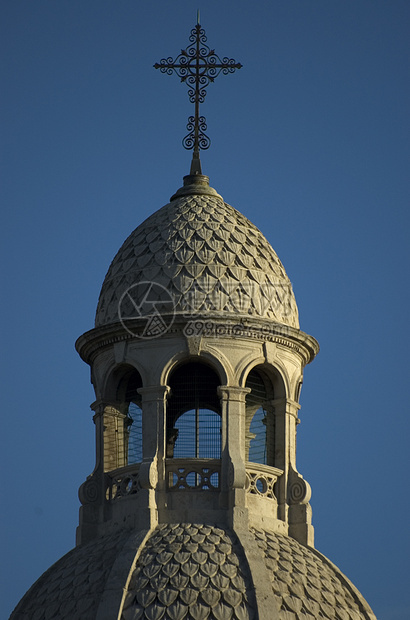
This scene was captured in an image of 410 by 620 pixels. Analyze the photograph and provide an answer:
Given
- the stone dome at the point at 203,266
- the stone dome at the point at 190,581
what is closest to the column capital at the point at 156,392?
Answer: the stone dome at the point at 203,266

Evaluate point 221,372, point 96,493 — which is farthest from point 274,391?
point 96,493

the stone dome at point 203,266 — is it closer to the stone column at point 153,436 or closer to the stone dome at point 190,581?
the stone column at point 153,436

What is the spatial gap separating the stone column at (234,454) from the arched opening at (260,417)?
1.20 m

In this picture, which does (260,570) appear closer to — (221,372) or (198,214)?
(221,372)

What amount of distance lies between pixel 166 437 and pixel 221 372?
6.36 feet

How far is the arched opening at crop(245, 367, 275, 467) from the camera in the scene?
1555 inches

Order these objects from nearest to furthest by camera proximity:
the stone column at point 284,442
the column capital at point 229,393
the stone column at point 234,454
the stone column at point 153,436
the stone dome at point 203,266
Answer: the stone column at point 234,454
the stone column at point 153,436
the column capital at point 229,393
the stone dome at point 203,266
the stone column at point 284,442

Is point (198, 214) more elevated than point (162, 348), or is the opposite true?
point (198, 214)

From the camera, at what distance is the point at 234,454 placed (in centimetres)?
3791

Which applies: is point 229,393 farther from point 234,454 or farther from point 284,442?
point 284,442

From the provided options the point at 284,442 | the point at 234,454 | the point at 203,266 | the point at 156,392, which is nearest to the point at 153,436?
the point at 156,392

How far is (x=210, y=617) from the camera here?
35000 mm

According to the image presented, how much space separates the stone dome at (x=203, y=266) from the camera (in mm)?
38656

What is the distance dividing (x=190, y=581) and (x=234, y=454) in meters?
3.29
